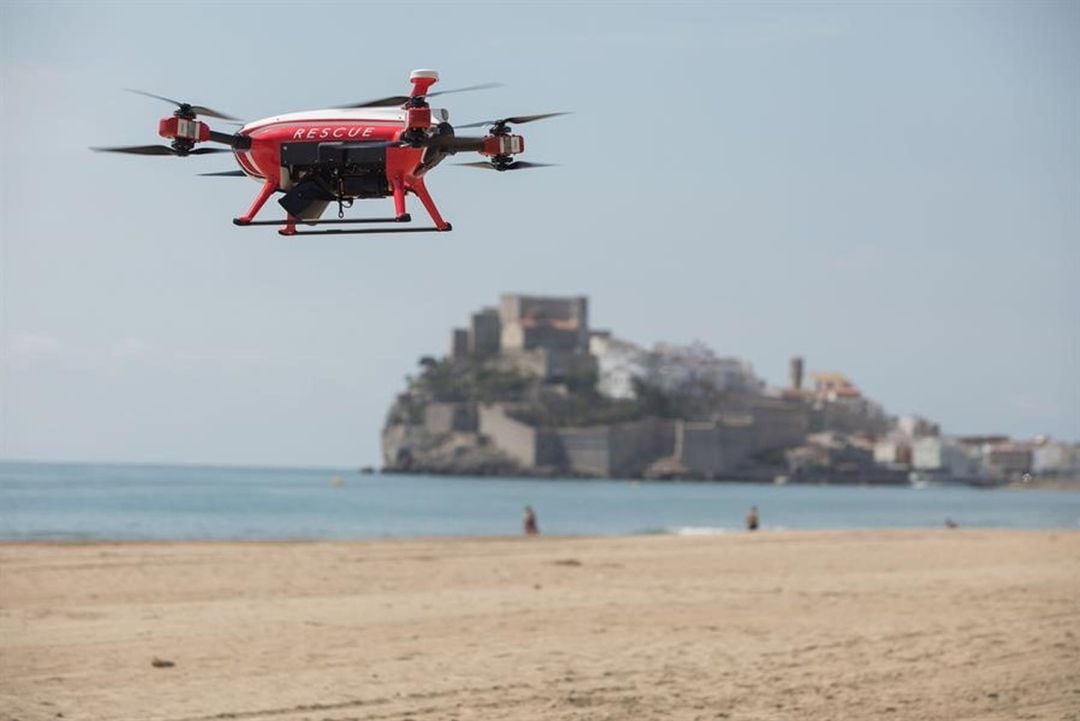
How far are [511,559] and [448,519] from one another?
4604 cm

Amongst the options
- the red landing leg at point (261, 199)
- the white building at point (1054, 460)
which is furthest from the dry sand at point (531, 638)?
the white building at point (1054, 460)

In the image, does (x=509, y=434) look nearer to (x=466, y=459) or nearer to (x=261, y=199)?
(x=466, y=459)

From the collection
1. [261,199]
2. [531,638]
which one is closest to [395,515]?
[531,638]

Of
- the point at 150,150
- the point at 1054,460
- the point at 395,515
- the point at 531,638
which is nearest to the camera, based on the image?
the point at 150,150

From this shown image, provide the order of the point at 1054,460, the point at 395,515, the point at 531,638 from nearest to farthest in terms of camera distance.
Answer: the point at 531,638 → the point at 395,515 → the point at 1054,460

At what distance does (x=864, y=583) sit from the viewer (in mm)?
26172

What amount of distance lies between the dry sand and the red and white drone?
22.9 feet

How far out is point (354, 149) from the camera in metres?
7.20

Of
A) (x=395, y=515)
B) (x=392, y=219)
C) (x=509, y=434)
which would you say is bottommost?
(x=395, y=515)

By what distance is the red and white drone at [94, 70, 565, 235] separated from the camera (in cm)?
710

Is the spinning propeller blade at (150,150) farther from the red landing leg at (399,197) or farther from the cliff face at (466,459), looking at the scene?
the cliff face at (466,459)

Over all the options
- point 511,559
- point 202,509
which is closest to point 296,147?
point 511,559

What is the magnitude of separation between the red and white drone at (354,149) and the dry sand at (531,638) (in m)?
6.98

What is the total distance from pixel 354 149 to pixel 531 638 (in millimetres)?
11849
